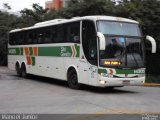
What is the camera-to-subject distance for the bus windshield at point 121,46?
62.1 feet

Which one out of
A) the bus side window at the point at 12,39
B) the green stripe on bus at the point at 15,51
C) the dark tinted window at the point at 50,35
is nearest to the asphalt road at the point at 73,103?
the dark tinted window at the point at 50,35

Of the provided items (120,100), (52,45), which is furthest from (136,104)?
(52,45)

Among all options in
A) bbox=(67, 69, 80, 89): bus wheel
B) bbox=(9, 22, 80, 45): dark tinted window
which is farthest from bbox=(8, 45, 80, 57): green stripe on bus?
bbox=(67, 69, 80, 89): bus wheel

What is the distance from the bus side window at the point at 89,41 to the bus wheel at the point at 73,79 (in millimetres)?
1637

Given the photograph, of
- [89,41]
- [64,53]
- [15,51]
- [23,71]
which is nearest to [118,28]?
[89,41]

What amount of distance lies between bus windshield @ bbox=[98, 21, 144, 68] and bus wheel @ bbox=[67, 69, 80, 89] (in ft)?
8.43

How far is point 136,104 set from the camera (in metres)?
15.5

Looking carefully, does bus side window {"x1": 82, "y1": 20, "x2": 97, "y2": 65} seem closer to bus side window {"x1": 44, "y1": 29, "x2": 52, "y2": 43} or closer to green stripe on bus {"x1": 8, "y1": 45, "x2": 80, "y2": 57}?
green stripe on bus {"x1": 8, "y1": 45, "x2": 80, "y2": 57}

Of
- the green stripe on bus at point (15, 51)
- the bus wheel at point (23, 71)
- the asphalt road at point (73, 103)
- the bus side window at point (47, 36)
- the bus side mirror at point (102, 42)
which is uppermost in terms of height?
the bus side window at point (47, 36)

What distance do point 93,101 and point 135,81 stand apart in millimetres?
3997

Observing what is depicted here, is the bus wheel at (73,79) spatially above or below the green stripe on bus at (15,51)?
below

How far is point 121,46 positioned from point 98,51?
3.56 feet

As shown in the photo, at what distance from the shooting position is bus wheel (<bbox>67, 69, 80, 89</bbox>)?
68.9ft

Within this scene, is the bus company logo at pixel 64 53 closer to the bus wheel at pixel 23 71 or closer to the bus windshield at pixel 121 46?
the bus windshield at pixel 121 46
